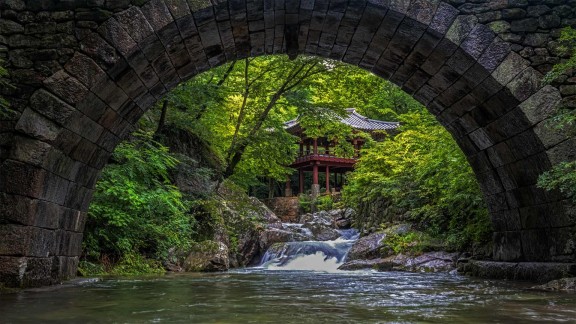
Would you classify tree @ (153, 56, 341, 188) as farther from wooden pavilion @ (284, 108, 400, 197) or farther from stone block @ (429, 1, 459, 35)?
wooden pavilion @ (284, 108, 400, 197)

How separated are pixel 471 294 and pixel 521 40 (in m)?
3.00

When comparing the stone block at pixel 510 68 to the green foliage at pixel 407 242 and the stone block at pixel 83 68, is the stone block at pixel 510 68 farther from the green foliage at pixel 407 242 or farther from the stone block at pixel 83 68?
the green foliage at pixel 407 242

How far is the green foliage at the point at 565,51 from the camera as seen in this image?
5066 mm

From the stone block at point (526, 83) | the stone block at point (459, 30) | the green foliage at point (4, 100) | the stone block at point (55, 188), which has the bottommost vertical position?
the stone block at point (55, 188)

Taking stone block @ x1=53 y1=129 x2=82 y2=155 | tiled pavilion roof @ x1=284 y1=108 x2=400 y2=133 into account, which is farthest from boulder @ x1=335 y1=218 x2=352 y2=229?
stone block @ x1=53 y1=129 x2=82 y2=155

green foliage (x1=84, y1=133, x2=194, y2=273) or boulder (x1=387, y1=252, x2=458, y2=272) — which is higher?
green foliage (x1=84, y1=133, x2=194, y2=273)

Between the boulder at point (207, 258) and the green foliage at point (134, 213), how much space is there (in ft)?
1.60

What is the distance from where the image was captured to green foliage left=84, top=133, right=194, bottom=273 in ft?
29.7

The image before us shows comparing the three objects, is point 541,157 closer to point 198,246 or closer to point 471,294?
point 471,294

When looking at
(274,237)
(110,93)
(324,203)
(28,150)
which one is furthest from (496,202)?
(324,203)

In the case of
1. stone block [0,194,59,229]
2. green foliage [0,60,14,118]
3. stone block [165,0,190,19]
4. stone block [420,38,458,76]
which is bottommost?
stone block [0,194,59,229]

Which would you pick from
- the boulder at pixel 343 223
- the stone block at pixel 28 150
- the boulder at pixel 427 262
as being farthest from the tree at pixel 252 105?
the boulder at pixel 343 223

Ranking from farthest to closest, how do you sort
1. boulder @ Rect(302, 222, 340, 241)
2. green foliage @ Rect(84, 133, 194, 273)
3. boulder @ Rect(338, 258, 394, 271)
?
1. boulder @ Rect(302, 222, 340, 241)
2. boulder @ Rect(338, 258, 394, 271)
3. green foliage @ Rect(84, 133, 194, 273)

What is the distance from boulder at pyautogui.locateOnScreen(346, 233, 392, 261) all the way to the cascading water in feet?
5.25
